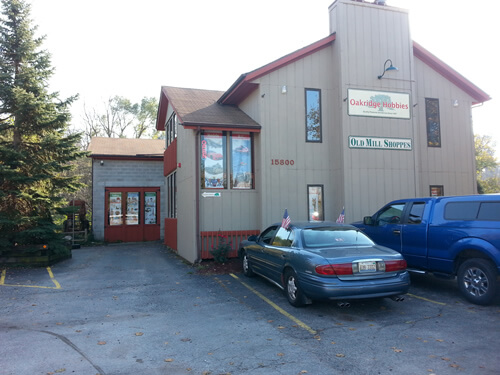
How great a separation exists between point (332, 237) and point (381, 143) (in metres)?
6.43

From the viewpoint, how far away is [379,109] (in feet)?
39.9

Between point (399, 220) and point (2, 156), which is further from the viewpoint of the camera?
point (2, 156)

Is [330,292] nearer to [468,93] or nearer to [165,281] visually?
[165,281]

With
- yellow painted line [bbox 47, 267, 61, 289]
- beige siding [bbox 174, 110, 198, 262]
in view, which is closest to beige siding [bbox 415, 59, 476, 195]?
beige siding [bbox 174, 110, 198, 262]

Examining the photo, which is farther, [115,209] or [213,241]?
[115,209]

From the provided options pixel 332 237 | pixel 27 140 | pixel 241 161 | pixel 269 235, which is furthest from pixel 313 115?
pixel 27 140

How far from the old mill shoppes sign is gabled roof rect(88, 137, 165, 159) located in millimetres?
11608

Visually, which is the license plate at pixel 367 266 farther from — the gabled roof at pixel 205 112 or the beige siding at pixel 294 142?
the gabled roof at pixel 205 112

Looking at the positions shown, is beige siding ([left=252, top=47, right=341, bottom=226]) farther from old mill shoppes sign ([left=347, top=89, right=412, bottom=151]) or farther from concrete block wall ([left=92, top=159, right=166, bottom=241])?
concrete block wall ([left=92, top=159, right=166, bottom=241])

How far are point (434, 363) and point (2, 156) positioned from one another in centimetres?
1255

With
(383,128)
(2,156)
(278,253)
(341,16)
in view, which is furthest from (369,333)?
(2,156)

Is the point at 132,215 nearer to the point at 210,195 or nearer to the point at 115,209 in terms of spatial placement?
the point at 115,209

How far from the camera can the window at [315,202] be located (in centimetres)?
1198

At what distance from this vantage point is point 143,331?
5.59m
